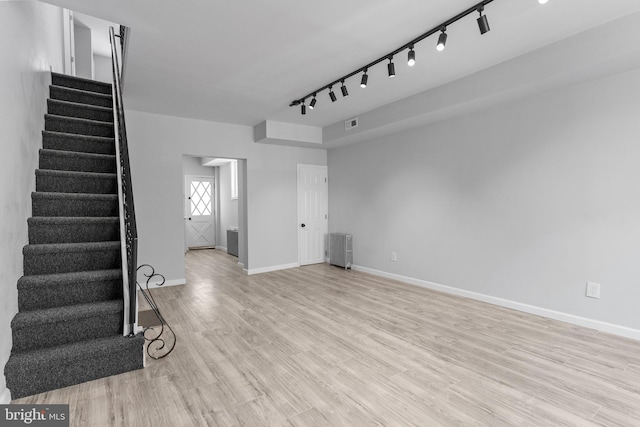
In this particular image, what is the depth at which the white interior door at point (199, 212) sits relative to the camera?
30.0 ft

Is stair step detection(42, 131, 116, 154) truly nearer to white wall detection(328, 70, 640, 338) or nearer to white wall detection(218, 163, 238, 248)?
white wall detection(328, 70, 640, 338)

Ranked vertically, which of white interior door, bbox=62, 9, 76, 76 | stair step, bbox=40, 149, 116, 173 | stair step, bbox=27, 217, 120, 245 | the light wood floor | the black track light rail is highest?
white interior door, bbox=62, 9, 76, 76

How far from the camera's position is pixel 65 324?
2.23 metres

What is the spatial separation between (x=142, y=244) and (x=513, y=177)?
5.40 meters

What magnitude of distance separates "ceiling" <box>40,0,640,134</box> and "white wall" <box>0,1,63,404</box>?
0.51 m

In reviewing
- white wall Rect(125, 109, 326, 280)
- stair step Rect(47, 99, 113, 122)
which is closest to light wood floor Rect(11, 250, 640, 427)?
white wall Rect(125, 109, 326, 280)

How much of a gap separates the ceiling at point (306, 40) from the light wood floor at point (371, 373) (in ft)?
9.29

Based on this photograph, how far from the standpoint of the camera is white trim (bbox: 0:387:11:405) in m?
1.86

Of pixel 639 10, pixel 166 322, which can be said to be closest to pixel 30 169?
pixel 166 322

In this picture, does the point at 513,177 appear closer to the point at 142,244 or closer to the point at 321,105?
the point at 321,105

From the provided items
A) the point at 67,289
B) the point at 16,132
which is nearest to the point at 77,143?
the point at 16,132

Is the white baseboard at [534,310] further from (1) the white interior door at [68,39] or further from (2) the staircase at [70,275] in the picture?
(1) the white interior door at [68,39]

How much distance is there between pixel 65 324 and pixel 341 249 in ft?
15.1

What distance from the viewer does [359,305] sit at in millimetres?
4004
